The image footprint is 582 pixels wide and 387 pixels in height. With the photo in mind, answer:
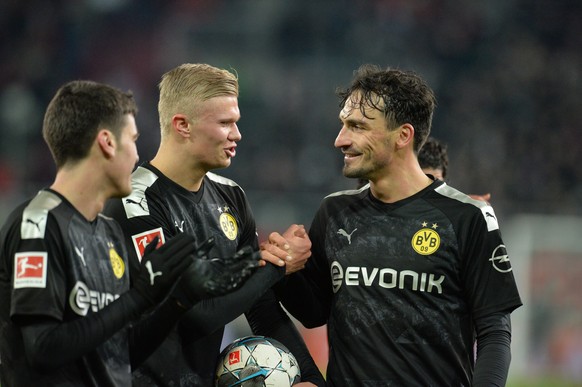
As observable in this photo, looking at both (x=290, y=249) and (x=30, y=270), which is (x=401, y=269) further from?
(x=30, y=270)

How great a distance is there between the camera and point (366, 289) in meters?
4.86

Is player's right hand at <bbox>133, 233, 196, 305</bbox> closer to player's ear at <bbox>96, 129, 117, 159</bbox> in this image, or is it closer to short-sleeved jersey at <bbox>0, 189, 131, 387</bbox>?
short-sleeved jersey at <bbox>0, 189, 131, 387</bbox>

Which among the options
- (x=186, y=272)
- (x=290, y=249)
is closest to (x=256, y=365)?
(x=290, y=249)

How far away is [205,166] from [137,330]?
3.54 ft

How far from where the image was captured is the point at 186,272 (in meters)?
3.91

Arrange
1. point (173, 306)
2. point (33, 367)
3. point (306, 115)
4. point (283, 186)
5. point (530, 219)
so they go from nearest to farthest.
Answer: point (33, 367), point (173, 306), point (530, 219), point (283, 186), point (306, 115)

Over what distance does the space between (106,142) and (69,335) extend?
856 millimetres

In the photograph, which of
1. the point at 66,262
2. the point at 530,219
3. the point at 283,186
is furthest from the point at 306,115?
the point at 66,262

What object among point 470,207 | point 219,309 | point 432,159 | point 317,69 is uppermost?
point 317,69

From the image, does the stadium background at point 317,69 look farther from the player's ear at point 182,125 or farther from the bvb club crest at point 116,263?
the bvb club crest at point 116,263

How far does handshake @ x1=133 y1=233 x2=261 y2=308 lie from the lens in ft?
12.4

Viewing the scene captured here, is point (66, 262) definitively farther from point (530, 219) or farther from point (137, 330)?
point (530, 219)

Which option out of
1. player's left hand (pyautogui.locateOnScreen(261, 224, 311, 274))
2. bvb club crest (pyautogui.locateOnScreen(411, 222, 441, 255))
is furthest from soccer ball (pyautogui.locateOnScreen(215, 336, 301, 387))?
bvb club crest (pyautogui.locateOnScreen(411, 222, 441, 255))

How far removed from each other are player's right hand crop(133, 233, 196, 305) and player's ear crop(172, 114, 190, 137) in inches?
44.6
